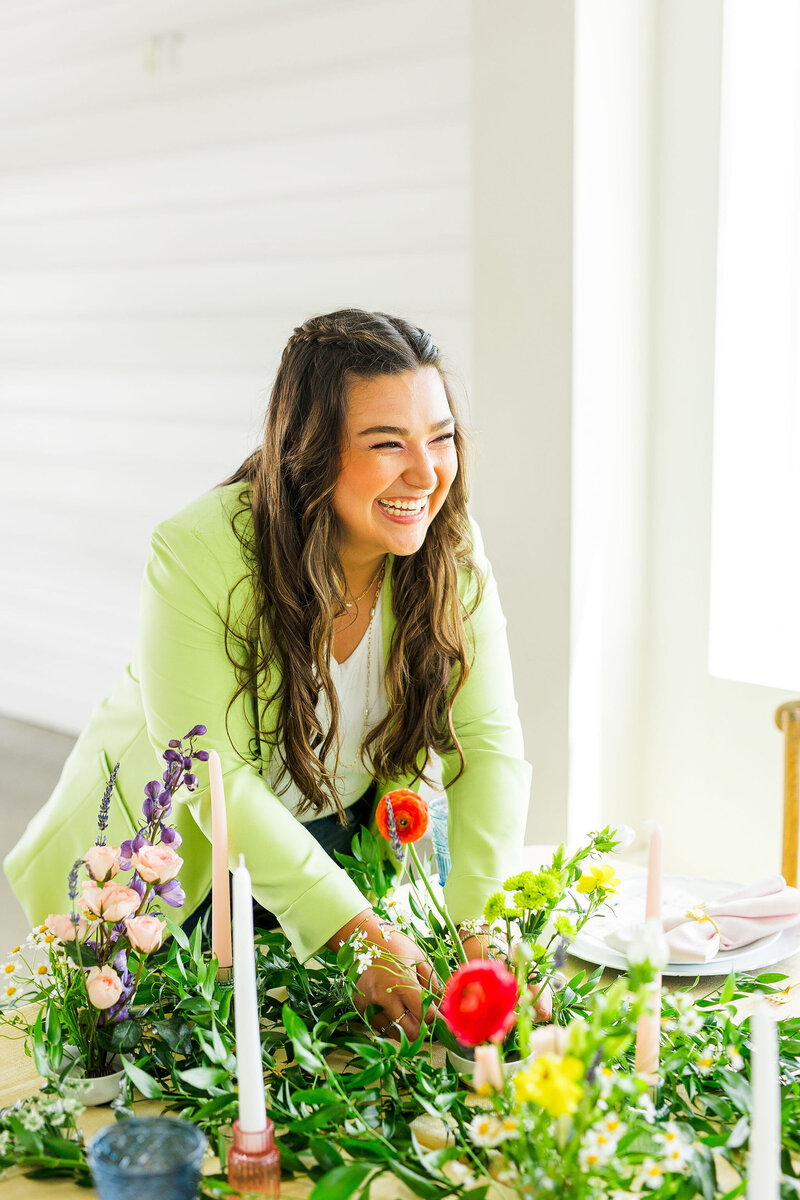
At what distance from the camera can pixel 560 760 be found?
246 cm

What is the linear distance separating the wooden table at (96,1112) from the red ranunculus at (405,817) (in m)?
0.28

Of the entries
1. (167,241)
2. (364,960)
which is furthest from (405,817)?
(167,241)

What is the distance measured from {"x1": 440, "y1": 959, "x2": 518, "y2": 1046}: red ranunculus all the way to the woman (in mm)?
434

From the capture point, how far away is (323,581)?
1.52m

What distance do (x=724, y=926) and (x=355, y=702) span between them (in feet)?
1.84

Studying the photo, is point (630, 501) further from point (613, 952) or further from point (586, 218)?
point (613, 952)

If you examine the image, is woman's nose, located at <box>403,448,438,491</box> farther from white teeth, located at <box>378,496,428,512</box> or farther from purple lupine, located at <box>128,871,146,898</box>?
purple lupine, located at <box>128,871,146,898</box>

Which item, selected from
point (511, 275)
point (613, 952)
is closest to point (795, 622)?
point (511, 275)

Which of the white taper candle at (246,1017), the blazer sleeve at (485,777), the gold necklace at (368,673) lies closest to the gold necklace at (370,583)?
the gold necklace at (368,673)

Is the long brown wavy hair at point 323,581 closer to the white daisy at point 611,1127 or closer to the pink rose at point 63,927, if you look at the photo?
the pink rose at point 63,927

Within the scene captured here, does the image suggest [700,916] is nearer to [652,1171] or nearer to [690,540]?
[652,1171]

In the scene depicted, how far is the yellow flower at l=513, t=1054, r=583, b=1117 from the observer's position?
0.70 metres

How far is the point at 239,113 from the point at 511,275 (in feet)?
4.75

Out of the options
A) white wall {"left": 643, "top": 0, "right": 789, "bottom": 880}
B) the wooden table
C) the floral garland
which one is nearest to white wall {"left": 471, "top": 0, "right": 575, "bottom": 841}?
white wall {"left": 643, "top": 0, "right": 789, "bottom": 880}
